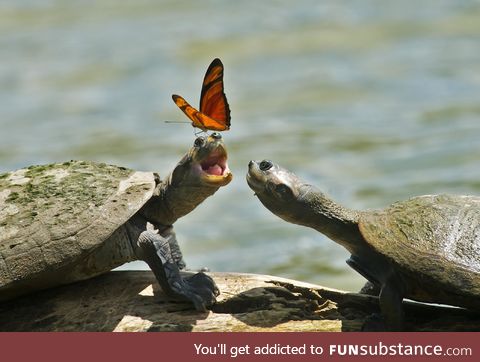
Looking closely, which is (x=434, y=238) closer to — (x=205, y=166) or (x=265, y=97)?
(x=205, y=166)

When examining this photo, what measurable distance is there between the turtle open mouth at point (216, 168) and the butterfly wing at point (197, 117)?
6.5 inches

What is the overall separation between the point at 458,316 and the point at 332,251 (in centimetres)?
432

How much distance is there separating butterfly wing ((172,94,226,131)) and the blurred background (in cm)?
329

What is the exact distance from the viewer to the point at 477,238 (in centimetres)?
493

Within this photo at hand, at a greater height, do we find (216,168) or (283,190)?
(216,168)

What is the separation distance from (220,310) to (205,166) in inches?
33.9

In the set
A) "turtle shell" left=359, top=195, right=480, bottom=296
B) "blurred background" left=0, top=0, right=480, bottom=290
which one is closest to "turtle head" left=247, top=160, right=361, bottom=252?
"turtle shell" left=359, top=195, right=480, bottom=296

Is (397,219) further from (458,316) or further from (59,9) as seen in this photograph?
(59,9)

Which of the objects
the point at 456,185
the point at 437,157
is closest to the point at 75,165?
the point at 456,185

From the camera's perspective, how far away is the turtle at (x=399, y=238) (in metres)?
4.82

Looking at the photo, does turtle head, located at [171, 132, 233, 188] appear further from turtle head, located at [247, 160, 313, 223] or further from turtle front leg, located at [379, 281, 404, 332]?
turtle front leg, located at [379, 281, 404, 332]

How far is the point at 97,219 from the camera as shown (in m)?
5.44

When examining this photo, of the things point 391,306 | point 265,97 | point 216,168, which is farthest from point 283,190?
point 265,97

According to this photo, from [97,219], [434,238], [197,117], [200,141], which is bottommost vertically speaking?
[434,238]
